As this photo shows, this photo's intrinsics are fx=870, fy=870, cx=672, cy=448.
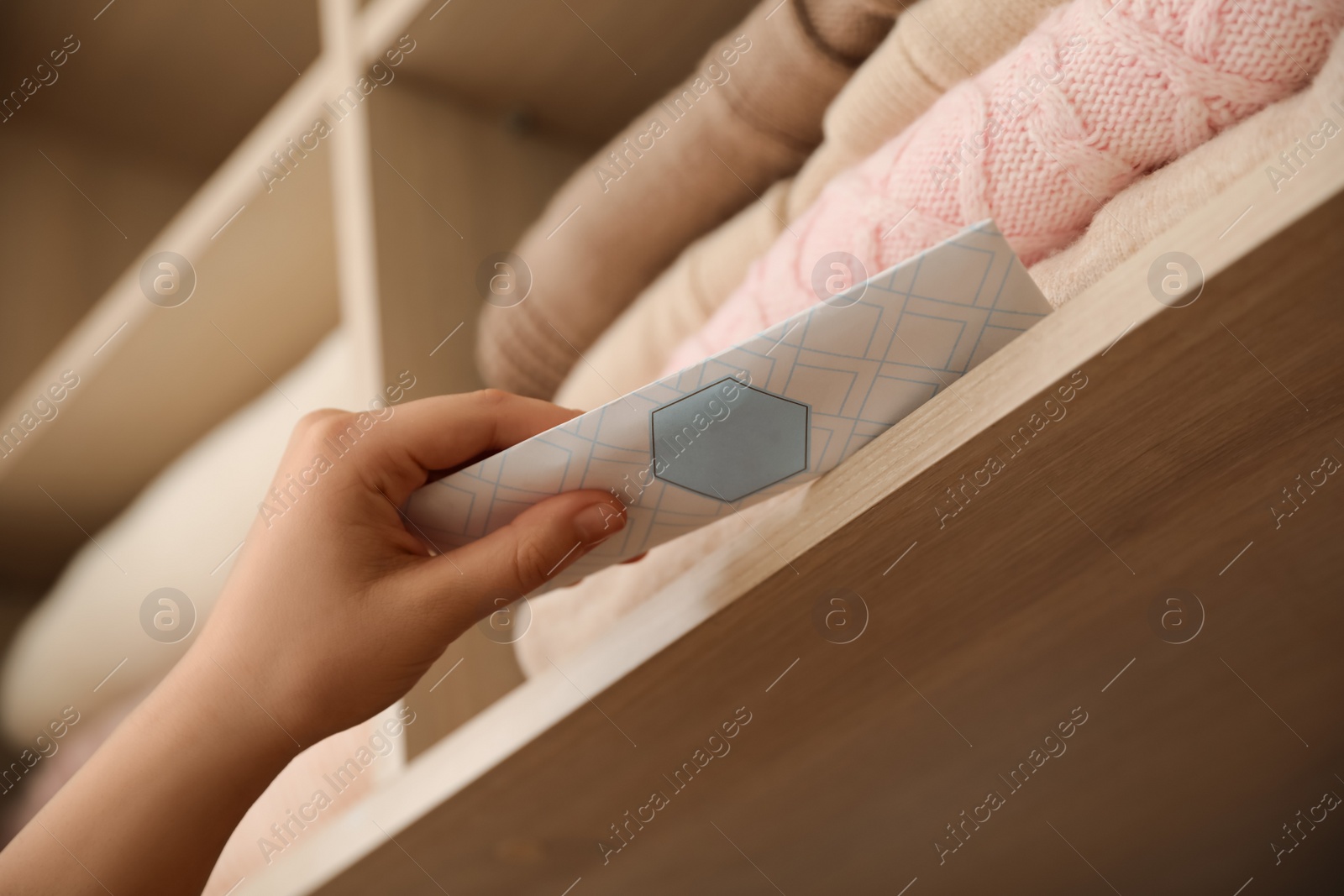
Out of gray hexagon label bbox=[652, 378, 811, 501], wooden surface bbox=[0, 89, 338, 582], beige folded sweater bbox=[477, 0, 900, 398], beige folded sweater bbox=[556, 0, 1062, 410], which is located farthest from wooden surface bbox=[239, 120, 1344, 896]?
wooden surface bbox=[0, 89, 338, 582]

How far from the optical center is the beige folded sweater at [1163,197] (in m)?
0.21

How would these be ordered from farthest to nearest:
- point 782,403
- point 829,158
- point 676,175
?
point 676,175, point 829,158, point 782,403

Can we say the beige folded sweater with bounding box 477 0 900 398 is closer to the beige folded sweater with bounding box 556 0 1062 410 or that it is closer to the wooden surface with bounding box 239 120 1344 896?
the beige folded sweater with bounding box 556 0 1062 410

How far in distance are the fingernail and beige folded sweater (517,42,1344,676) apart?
4 centimetres

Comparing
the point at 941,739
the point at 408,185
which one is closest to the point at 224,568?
the point at 408,185

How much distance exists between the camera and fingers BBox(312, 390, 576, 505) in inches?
13.7

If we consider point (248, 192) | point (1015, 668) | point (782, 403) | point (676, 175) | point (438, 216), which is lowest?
point (1015, 668)

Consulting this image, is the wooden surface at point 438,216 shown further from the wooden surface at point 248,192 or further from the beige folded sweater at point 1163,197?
the beige folded sweater at point 1163,197

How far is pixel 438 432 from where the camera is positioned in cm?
35

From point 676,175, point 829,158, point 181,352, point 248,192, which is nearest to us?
point 829,158

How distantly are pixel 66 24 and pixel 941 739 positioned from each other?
1592 mm

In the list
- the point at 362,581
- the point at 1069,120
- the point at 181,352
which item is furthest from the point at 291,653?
the point at 181,352

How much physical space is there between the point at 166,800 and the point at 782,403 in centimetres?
30

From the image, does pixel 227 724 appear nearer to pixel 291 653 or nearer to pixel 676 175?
pixel 291 653
